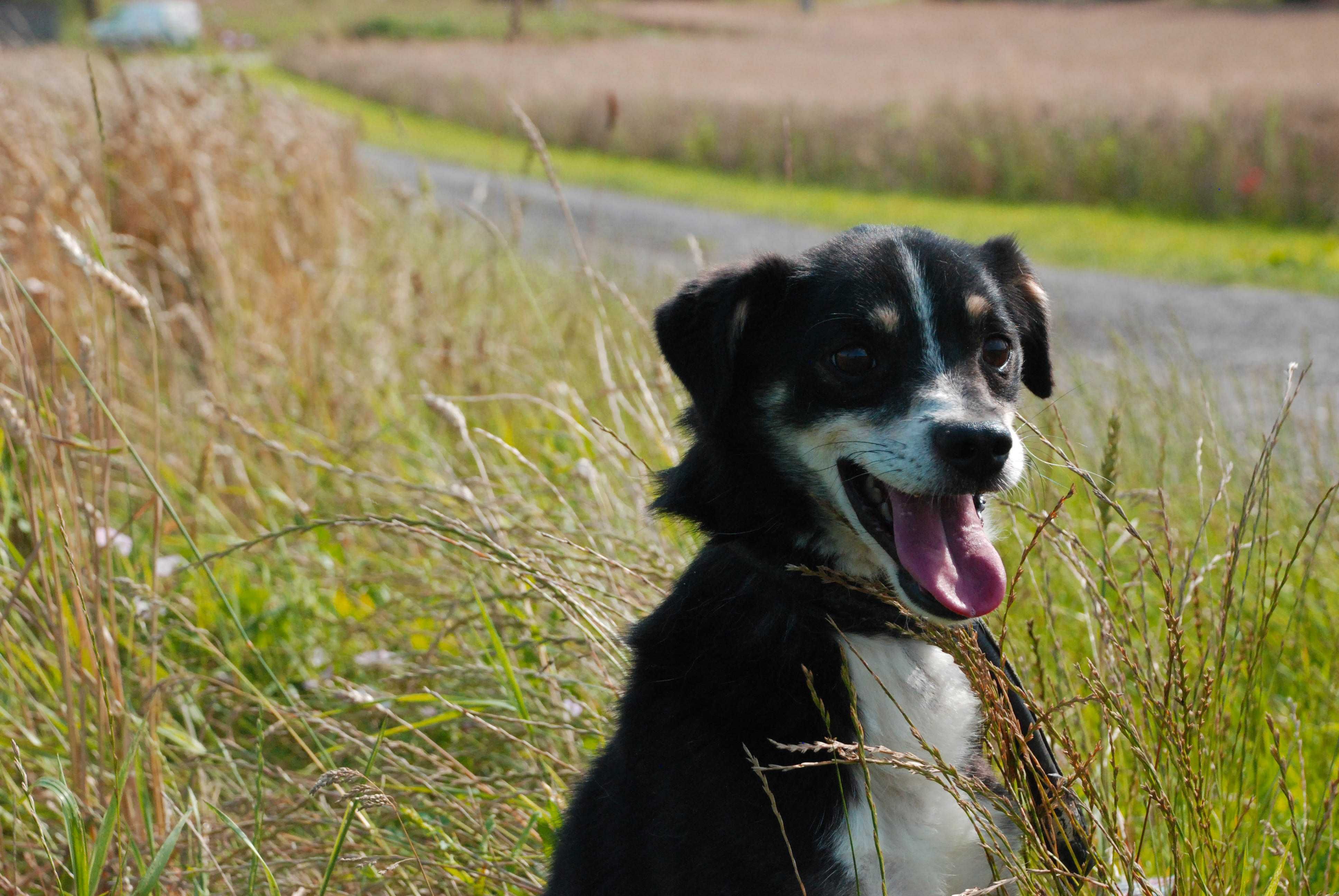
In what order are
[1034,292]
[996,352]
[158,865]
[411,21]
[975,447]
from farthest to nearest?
[411,21] < [1034,292] < [996,352] < [975,447] < [158,865]

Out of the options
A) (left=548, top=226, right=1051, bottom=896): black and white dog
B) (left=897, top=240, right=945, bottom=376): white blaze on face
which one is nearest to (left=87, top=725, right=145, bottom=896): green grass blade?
(left=548, top=226, right=1051, bottom=896): black and white dog

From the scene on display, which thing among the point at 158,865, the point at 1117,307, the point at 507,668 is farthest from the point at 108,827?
the point at 1117,307

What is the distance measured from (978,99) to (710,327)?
51.2ft

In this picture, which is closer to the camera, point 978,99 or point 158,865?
point 158,865

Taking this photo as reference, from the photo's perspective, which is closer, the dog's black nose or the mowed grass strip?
the dog's black nose

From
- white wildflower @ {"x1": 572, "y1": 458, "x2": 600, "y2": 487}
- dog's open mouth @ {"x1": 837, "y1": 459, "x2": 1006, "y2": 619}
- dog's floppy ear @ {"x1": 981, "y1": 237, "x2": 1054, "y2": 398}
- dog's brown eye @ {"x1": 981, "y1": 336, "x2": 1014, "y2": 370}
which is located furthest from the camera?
white wildflower @ {"x1": 572, "y1": 458, "x2": 600, "y2": 487}

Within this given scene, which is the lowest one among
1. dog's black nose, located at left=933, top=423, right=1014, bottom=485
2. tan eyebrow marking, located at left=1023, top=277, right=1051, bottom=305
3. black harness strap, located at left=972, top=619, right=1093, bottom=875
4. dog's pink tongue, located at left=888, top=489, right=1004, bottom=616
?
black harness strap, located at left=972, top=619, right=1093, bottom=875

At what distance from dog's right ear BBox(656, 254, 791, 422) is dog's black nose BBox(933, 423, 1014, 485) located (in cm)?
45

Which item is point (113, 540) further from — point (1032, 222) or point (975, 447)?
point (1032, 222)

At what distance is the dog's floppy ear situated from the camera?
8.32 ft

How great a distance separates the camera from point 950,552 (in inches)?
80.8

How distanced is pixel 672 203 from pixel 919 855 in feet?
47.8

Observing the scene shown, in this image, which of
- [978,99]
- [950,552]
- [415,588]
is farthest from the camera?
[978,99]

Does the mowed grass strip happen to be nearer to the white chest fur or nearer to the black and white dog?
the black and white dog
